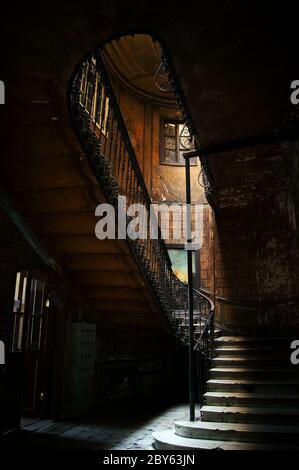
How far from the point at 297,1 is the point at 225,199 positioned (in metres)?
5.20

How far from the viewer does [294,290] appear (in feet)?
27.3

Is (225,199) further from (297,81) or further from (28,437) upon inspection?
(28,437)

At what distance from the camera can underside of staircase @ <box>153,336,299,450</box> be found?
440 centimetres

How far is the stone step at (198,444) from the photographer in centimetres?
423

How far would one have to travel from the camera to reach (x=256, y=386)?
5.78 metres

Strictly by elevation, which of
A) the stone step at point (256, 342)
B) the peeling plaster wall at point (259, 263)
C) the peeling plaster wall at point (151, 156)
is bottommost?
the stone step at point (256, 342)

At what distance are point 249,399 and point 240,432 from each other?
34.7 inches

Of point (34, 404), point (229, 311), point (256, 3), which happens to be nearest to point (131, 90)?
point (229, 311)

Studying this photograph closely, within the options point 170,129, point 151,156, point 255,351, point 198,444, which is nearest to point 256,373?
point 255,351

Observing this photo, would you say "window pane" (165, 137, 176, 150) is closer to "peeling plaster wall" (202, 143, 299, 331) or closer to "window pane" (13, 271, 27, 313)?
"peeling plaster wall" (202, 143, 299, 331)

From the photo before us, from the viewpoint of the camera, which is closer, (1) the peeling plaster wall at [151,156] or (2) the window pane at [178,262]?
(2) the window pane at [178,262]

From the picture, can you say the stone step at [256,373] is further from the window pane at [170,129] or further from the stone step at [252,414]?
the window pane at [170,129]

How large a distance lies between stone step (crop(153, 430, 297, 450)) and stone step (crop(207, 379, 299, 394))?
129 centimetres

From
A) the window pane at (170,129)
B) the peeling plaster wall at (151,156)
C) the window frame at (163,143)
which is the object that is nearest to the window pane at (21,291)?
the peeling plaster wall at (151,156)
